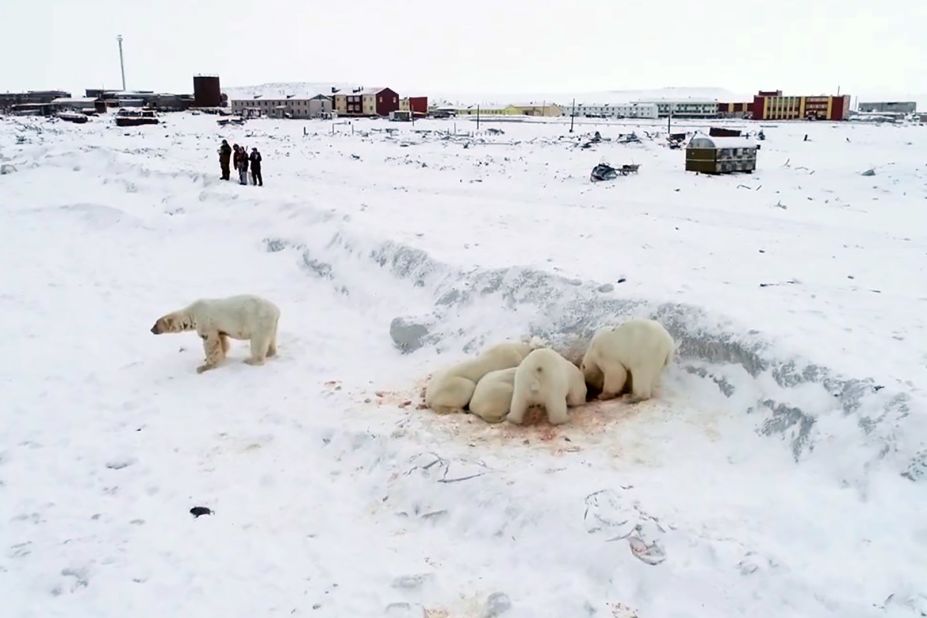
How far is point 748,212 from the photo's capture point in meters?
18.9

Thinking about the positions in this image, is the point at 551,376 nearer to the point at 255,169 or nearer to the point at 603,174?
the point at 255,169

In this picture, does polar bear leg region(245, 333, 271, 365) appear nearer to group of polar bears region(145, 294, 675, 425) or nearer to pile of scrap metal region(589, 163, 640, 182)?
group of polar bears region(145, 294, 675, 425)

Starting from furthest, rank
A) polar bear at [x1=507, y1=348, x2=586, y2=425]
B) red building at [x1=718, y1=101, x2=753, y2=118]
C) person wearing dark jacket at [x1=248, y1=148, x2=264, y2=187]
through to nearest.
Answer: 1. red building at [x1=718, y1=101, x2=753, y2=118]
2. person wearing dark jacket at [x1=248, y1=148, x2=264, y2=187]
3. polar bear at [x1=507, y1=348, x2=586, y2=425]

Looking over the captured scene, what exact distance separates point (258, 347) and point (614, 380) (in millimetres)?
4677

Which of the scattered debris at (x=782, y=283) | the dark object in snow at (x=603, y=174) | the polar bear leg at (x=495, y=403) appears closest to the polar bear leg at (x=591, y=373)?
the polar bear leg at (x=495, y=403)

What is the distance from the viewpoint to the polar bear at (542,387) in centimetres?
704

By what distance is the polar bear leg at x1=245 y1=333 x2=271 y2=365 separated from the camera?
9.53 meters

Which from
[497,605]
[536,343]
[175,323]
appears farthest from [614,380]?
[175,323]

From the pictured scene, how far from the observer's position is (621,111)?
119m

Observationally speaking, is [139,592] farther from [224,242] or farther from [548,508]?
[224,242]

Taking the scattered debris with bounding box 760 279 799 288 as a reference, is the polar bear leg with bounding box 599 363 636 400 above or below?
below

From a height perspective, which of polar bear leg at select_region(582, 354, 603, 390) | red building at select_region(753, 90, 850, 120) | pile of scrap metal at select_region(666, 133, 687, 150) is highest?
red building at select_region(753, 90, 850, 120)

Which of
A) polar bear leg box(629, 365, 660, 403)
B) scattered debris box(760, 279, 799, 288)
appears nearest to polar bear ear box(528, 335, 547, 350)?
polar bear leg box(629, 365, 660, 403)

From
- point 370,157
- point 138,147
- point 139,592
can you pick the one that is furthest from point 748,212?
point 138,147
